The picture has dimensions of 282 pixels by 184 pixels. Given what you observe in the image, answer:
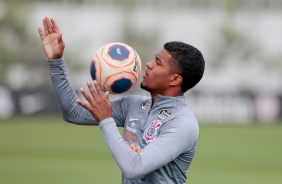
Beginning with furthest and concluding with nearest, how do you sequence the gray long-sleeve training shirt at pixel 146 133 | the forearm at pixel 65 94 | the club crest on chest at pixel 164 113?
the forearm at pixel 65 94
the club crest on chest at pixel 164 113
the gray long-sleeve training shirt at pixel 146 133

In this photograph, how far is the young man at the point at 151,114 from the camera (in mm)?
6441

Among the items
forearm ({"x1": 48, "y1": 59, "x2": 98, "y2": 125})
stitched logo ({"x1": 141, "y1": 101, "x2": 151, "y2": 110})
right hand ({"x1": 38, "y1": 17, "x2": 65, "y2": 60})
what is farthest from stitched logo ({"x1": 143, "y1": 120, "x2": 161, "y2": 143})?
right hand ({"x1": 38, "y1": 17, "x2": 65, "y2": 60})

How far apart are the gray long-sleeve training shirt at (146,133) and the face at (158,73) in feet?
A: 0.50

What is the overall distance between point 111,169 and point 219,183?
2956 mm

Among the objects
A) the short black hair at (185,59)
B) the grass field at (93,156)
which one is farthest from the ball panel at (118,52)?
the grass field at (93,156)

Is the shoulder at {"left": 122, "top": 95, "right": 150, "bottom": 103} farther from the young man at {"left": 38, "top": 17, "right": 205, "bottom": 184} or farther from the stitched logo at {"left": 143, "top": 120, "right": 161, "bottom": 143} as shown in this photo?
the stitched logo at {"left": 143, "top": 120, "right": 161, "bottom": 143}

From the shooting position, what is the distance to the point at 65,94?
727cm

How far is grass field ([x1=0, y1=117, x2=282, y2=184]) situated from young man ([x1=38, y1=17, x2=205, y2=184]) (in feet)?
25.1

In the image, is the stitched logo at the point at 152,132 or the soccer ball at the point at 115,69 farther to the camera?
the soccer ball at the point at 115,69

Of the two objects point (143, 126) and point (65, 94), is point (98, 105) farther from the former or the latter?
point (65, 94)

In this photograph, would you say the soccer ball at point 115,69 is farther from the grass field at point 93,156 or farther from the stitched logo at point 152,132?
the grass field at point 93,156

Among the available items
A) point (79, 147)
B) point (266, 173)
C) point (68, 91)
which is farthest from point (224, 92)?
point (68, 91)

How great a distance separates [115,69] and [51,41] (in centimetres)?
73

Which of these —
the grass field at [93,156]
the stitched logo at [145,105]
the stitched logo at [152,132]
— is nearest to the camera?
the stitched logo at [152,132]
